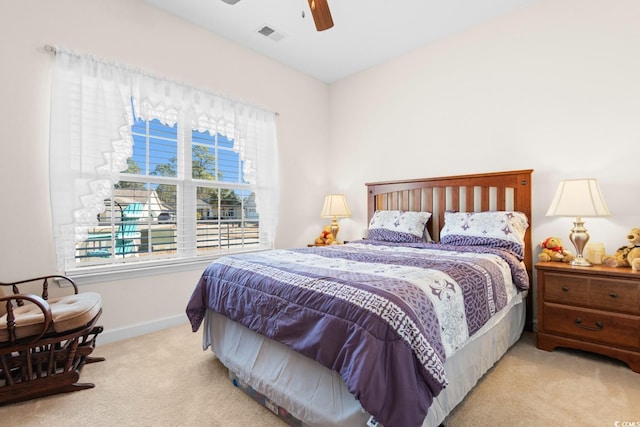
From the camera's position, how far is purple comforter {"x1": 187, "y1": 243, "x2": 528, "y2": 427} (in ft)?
3.79

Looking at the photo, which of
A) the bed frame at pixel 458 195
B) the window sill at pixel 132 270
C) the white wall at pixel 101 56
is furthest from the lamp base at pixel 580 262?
the window sill at pixel 132 270

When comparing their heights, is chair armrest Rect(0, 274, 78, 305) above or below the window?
below

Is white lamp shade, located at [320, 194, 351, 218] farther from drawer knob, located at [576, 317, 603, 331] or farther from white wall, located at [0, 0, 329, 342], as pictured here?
drawer knob, located at [576, 317, 603, 331]

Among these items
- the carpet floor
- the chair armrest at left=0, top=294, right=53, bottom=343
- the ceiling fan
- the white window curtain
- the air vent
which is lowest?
the carpet floor

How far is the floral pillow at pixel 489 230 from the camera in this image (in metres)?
2.55

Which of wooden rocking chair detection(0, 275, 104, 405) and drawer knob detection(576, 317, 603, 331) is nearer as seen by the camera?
wooden rocking chair detection(0, 275, 104, 405)

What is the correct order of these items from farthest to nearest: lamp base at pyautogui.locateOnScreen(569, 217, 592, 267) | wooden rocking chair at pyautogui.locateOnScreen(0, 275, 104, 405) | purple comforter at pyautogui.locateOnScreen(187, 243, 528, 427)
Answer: lamp base at pyautogui.locateOnScreen(569, 217, 592, 267), wooden rocking chair at pyautogui.locateOnScreen(0, 275, 104, 405), purple comforter at pyautogui.locateOnScreen(187, 243, 528, 427)

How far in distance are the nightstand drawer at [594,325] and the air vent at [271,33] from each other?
346cm

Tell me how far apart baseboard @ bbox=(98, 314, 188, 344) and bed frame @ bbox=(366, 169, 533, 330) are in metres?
2.43

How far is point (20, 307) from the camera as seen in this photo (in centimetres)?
204

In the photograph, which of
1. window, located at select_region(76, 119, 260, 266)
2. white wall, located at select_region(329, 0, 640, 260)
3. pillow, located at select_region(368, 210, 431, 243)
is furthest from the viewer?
pillow, located at select_region(368, 210, 431, 243)

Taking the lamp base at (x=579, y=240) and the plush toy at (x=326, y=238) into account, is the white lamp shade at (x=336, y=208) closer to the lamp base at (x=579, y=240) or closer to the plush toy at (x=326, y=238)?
the plush toy at (x=326, y=238)

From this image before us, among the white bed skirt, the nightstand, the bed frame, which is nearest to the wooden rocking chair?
the white bed skirt

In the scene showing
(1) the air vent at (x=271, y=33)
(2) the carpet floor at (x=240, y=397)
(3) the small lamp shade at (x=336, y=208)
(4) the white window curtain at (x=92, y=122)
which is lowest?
(2) the carpet floor at (x=240, y=397)
